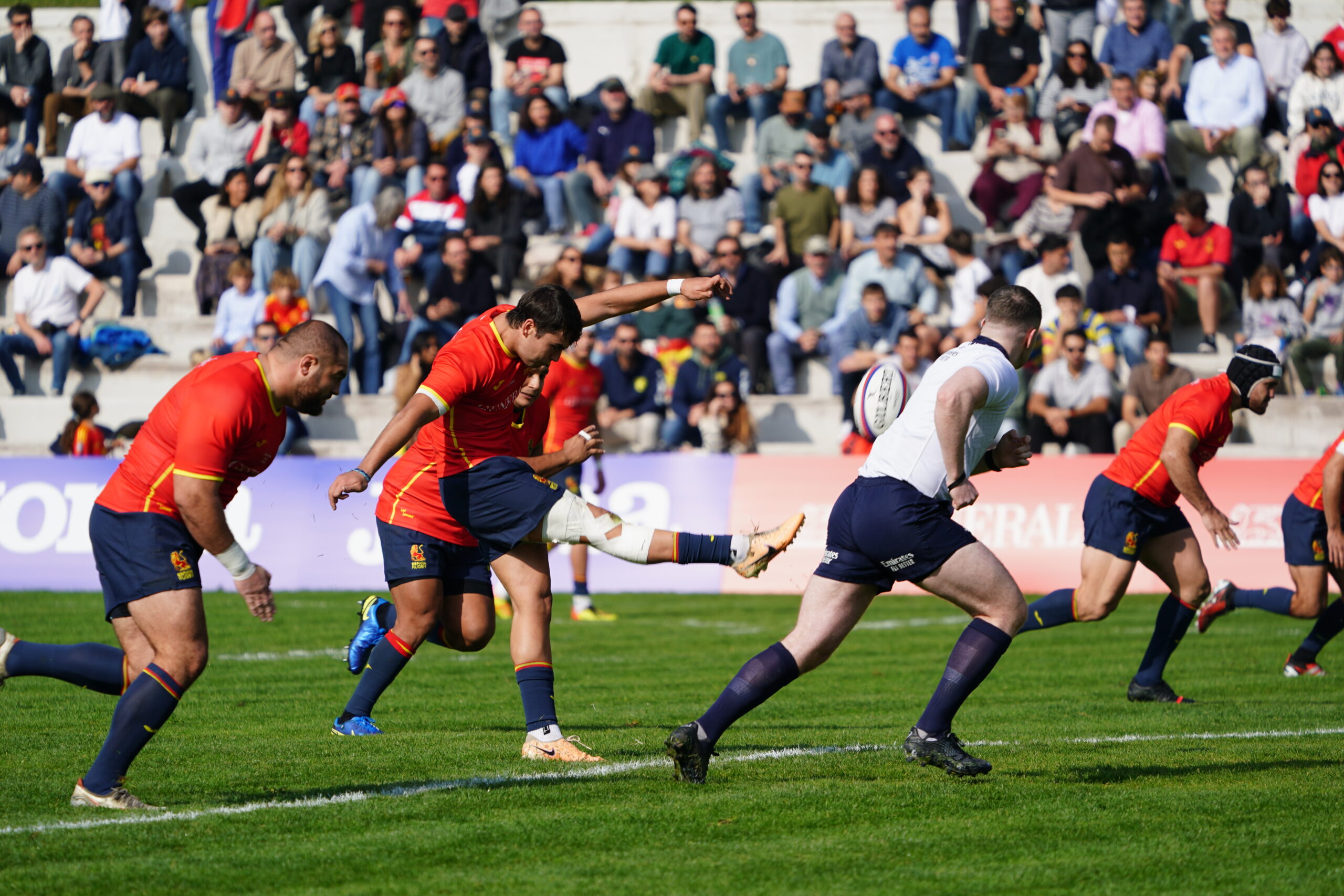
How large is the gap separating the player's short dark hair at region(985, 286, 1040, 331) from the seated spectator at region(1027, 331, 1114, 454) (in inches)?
459

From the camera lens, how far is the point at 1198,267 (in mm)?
20328

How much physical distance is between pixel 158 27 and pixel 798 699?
770 inches

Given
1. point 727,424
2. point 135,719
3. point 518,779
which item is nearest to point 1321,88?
point 727,424

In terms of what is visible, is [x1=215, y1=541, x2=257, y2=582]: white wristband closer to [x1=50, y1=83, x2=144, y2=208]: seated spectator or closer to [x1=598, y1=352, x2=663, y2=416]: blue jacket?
[x1=598, y1=352, x2=663, y2=416]: blue jacket

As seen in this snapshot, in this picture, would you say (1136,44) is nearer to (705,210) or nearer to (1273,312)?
(1273,312)

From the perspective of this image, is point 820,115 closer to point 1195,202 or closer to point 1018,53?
point 1018,53

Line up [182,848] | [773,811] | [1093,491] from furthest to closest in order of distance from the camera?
[1093,491]
[773,811]
[182,848]

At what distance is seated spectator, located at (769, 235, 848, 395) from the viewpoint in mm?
20469

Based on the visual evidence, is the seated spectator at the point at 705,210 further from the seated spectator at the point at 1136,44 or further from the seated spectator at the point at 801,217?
the seated spectator at the point at 1136,44

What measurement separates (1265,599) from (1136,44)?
530 inches

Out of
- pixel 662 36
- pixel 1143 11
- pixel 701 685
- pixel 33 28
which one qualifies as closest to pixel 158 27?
pixel 33 28

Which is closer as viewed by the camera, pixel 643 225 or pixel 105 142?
pixel 643 225


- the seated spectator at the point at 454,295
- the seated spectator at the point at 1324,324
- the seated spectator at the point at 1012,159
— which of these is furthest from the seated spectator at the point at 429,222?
the seated spectator at the point at 1324,324

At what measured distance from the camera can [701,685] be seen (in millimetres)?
10461
